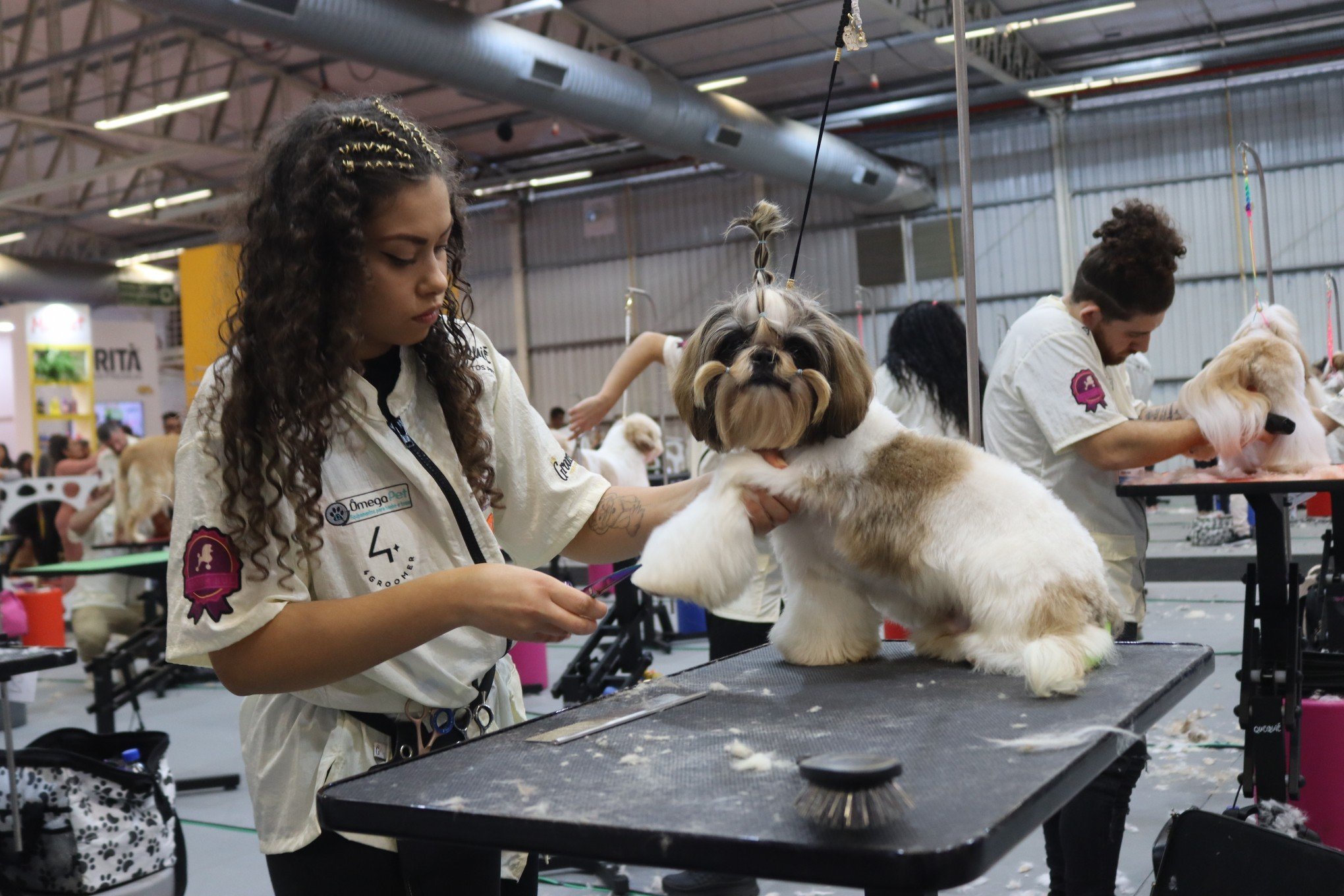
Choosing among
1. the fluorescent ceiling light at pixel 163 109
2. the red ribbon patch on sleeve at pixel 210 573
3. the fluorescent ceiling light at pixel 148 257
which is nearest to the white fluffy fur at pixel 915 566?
the red ribbon patch on sleeve at pixel 210 573

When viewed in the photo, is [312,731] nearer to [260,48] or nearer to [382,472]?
[382,472]

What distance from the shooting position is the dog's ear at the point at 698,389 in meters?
1.54

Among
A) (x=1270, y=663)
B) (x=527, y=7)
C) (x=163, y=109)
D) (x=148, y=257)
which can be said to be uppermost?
(x=527, y=7)

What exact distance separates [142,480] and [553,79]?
15.1 feet

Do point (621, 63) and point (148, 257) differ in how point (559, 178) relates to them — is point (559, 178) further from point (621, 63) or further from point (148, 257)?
point (148, 257)

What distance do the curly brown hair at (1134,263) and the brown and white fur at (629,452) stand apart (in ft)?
13.1

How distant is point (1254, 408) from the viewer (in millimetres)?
2260

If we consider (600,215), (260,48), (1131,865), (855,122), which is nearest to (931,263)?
(855,122)

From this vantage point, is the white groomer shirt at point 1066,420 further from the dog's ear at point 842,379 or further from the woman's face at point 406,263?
the woman's face at point 406,263

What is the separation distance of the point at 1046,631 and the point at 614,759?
0.61m

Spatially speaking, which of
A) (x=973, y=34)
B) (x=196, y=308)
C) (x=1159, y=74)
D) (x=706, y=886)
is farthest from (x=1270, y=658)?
(x=1159, y=74)

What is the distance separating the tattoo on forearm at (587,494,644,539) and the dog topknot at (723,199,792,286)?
0.36m

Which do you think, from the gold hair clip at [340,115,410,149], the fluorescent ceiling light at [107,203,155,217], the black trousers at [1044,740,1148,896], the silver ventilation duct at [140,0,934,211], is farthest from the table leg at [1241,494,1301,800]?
the fluorescent ceiling light at [107,203,155,217]

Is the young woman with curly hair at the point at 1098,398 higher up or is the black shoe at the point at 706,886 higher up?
the young woman with curly hair at the point at 1098,398
